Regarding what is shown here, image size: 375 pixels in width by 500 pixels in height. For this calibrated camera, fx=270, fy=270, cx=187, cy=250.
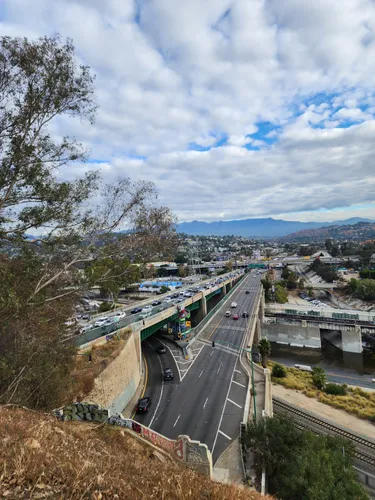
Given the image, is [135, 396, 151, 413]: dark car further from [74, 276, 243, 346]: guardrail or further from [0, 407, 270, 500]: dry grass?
[0, 407, 270, 500]: dry grass

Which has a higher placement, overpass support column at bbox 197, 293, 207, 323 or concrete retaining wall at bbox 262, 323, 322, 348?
overpass support column at bbox 197, 293, 207, 323

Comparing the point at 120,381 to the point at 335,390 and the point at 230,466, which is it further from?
the point at 335,390

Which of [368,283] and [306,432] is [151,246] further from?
[368,283]

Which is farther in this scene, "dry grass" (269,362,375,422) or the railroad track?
"dry grass" (269,362,375,422)

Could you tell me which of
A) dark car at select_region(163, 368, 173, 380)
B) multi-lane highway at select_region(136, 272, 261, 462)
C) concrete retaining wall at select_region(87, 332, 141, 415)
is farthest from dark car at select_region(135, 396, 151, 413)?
dark car at select_region(163, 368, 173, 380)

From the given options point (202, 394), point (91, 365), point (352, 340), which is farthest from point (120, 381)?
point (352, 340)

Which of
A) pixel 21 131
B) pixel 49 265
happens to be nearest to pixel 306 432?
pixel 49 265

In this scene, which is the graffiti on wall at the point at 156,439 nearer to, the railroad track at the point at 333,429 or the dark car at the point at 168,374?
the railroad track at the point at 333,429
